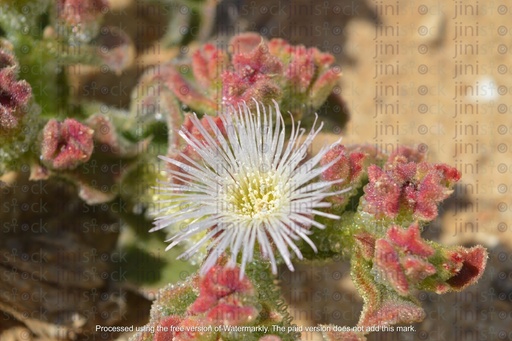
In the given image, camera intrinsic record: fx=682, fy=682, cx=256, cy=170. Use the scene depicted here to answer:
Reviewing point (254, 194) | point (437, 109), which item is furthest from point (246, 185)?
point (437, 109)

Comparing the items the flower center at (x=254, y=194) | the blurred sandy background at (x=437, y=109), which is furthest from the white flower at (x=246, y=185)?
the blurred sandy background at (x=437, y=109)

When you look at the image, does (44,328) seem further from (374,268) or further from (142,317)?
(374,268)

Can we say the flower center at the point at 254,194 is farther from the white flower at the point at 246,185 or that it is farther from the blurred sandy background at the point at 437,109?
the blurred sandy background at the point at 437,109

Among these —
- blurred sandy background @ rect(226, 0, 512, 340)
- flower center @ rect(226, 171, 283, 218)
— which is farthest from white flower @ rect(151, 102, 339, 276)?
blurred sandy background @ rect(226, 0, 512, 340)

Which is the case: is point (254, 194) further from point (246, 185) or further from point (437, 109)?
point (437, 109)

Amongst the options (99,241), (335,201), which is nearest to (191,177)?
(335,201)

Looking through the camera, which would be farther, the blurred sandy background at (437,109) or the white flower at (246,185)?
the blurred sandy background at (437,109)

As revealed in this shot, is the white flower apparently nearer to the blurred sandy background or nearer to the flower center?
the flower center

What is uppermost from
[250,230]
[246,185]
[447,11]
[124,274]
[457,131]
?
[447,11]
